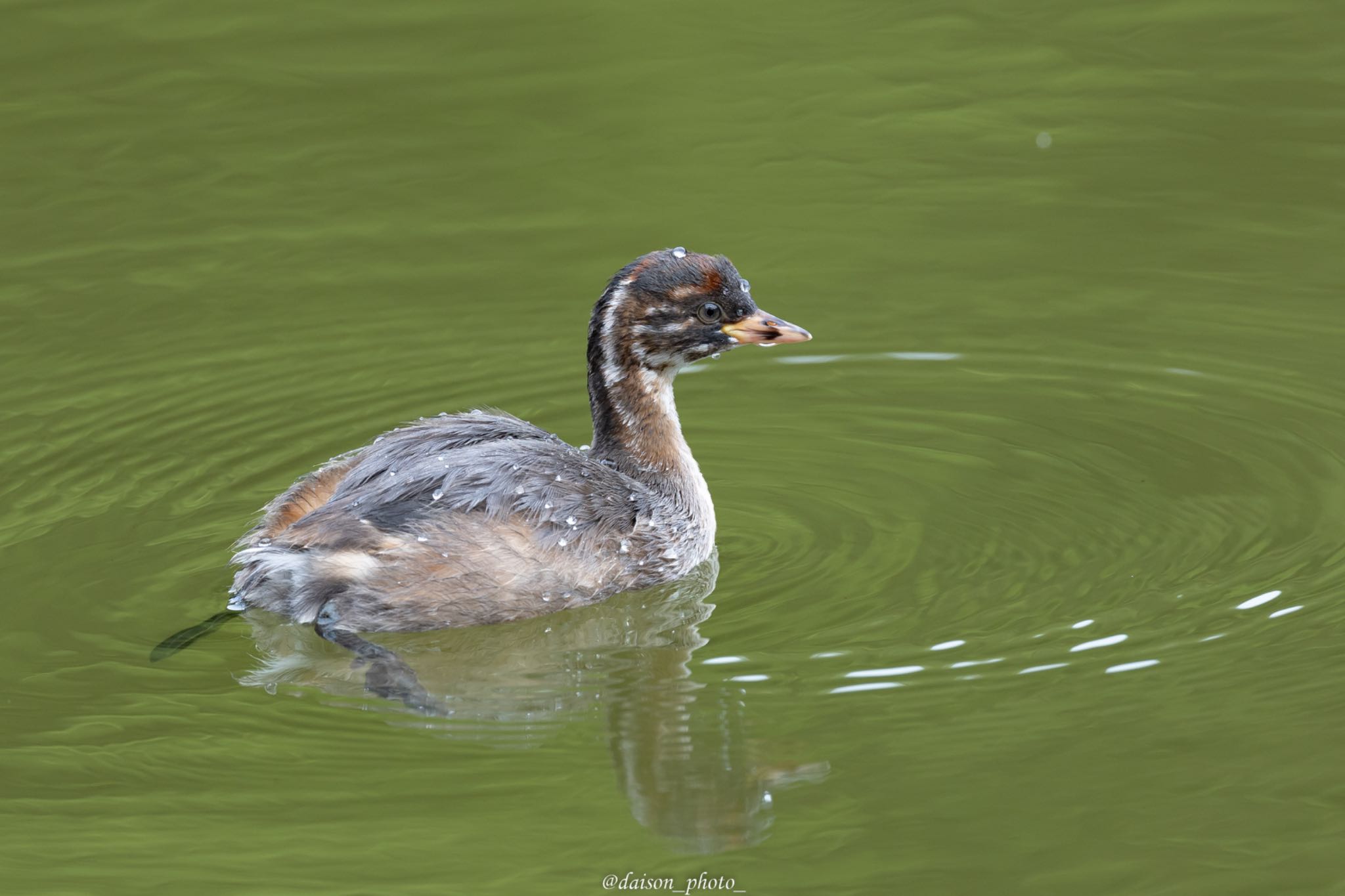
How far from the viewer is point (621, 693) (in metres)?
6.47

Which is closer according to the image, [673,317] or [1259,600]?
[1259,600]

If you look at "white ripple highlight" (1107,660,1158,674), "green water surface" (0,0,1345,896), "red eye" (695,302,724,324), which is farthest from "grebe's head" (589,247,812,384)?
"white ripple highlight" (1107,660,1158,674)

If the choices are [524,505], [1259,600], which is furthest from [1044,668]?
[524,505]

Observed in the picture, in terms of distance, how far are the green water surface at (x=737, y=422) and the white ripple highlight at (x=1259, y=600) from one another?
0.19 feet

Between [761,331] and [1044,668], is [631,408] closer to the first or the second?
[761,331]

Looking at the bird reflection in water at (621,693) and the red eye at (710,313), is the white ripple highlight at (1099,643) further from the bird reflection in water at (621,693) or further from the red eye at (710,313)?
the red eye at (710,313)

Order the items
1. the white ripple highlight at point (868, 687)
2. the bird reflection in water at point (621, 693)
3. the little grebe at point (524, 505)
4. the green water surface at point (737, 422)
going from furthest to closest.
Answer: the little grebe at point (524, 505)
the white ripple highlight at point (868, 687)
the bird reflection in water at point (621, 693)
the green water surface at point (737, 422)

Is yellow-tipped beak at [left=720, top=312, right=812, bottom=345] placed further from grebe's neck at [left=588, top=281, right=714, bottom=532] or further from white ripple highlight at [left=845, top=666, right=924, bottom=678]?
white ripple highlight at [left=845, top=666, right=924, bottom=678]

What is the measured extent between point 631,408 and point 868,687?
2.05m

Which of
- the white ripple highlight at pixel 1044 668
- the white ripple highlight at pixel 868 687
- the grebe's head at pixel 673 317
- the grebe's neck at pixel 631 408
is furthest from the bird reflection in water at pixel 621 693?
the grebe's head at pixel 673 317

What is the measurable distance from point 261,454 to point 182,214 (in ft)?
9.54

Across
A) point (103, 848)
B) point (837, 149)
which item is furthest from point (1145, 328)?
point (103, 848)

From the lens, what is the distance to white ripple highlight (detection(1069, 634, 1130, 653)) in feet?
21.2

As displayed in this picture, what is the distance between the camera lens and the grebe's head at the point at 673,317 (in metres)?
7.76
